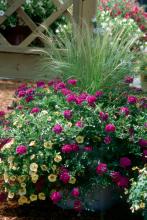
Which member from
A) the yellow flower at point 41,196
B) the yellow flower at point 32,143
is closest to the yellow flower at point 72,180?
the yellow flower at point 41,196

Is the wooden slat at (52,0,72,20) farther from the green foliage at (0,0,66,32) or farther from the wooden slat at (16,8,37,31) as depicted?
the wooden slat at (16,8,37,31)

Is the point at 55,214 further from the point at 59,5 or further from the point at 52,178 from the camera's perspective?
the point at 59,5

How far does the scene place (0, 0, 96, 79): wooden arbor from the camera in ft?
23.7

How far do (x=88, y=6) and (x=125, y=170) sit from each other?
14.0ft

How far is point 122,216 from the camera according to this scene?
358 centimetres

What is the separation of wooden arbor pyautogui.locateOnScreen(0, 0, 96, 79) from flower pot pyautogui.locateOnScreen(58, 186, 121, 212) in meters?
4.08

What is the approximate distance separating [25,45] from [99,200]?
14.8 feet

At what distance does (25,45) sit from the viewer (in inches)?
301

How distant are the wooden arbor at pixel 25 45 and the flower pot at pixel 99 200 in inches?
161

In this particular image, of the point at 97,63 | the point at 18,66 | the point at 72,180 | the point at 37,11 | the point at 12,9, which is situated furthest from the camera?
the point at 37,11

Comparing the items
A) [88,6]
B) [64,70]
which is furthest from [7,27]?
[64,70]

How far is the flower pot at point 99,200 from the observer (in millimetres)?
3455

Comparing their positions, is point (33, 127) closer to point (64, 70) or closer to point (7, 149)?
point (7, 149)

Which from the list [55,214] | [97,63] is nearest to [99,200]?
[55,214]
